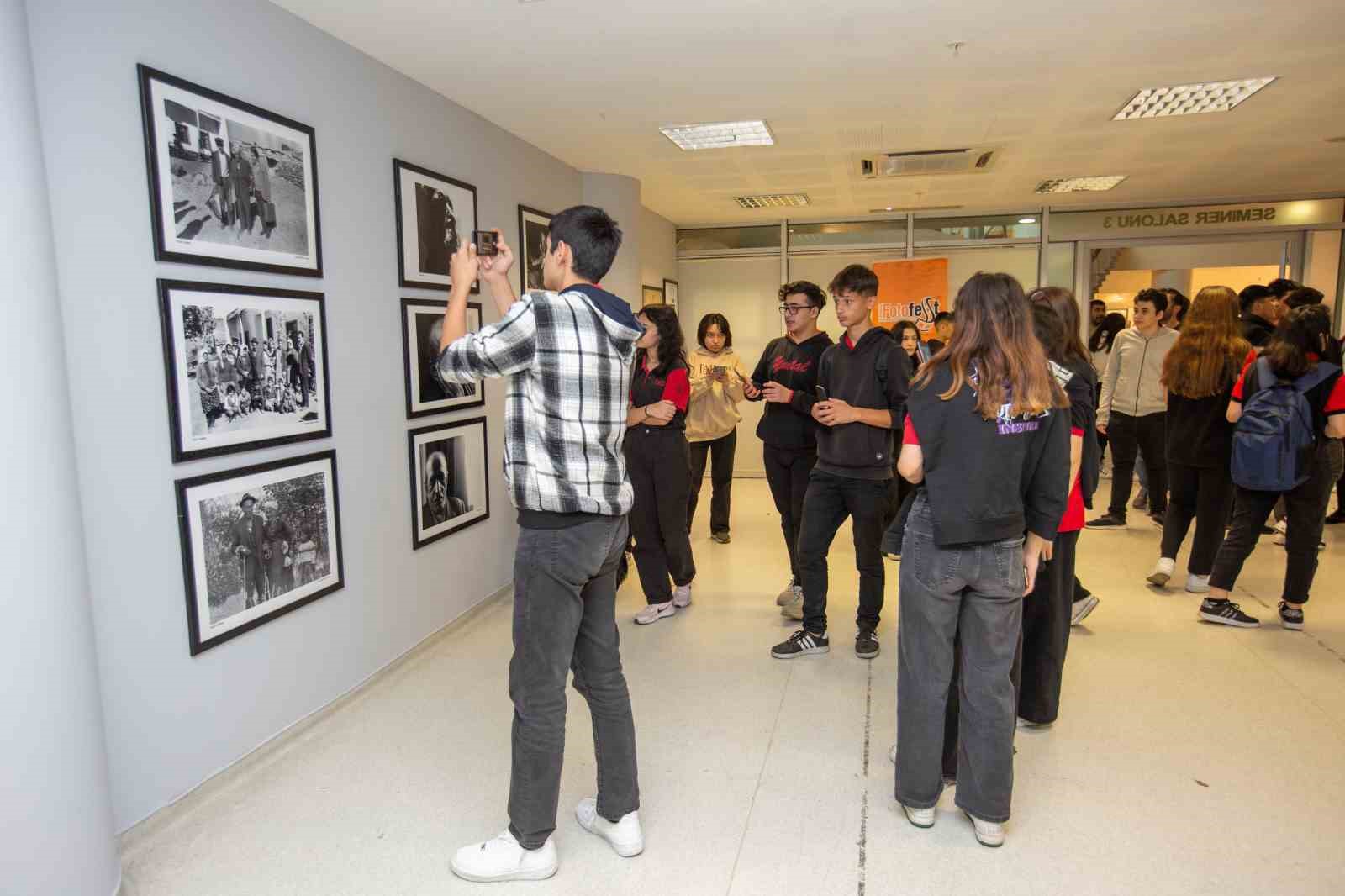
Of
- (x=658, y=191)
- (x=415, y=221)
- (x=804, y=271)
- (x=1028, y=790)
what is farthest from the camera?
(x=804, y=271)

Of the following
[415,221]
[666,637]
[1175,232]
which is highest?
[1175,232]

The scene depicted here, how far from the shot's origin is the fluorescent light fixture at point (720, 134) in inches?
191

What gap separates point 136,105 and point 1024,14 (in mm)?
3089

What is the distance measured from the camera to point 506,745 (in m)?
2.94

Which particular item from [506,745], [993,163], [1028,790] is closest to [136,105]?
[506,745]

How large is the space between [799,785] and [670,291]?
6656 mm

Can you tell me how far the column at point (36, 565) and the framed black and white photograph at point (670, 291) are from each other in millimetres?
6776

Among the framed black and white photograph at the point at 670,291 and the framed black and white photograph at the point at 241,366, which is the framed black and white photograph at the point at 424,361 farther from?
the framed black and white photograph at the point at 670,291

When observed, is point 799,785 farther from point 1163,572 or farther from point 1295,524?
point 1163,572

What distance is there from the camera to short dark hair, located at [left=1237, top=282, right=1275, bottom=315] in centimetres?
514

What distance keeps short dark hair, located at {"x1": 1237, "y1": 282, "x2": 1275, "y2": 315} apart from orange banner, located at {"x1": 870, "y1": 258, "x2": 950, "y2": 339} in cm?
314

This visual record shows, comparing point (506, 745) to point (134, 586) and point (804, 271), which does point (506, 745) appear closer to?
point (134, 586)

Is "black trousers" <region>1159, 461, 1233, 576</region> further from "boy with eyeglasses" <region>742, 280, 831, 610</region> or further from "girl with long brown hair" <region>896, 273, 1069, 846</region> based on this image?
"girl with long brown hair" <region>896, 273, 1069, 846</region>

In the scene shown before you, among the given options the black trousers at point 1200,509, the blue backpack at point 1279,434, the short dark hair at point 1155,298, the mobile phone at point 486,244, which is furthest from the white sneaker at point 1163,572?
the mobile phone at point 486,244
